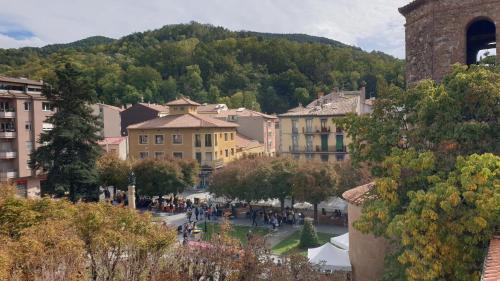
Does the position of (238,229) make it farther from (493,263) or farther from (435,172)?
(493,263)

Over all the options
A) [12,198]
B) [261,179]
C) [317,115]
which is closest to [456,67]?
[12,198]

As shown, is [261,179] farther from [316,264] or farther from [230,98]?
[230,98]

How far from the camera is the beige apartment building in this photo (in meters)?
39.2

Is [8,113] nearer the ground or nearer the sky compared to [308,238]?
nearer the sky

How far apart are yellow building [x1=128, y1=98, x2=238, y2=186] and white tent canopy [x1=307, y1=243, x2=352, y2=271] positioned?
3439 cm

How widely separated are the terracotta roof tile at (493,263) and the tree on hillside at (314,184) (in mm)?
23342

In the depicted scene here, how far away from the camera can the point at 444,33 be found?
12914 millimetres

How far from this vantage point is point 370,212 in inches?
399

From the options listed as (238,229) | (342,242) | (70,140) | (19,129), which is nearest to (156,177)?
(70,140)

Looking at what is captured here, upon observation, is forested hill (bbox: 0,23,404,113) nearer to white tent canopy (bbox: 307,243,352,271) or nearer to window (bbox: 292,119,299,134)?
window (bbox: 292,119,299,134)

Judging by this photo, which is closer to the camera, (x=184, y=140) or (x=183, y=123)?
(x=184, y=140)

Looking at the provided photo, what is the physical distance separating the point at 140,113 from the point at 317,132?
25.6 m

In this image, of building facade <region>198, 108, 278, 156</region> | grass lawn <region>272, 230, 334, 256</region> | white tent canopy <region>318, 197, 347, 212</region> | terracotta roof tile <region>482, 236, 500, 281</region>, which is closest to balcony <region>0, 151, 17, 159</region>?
grass lawn <region>272, 230, 334, 256</region>

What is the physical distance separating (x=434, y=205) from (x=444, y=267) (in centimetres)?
106
